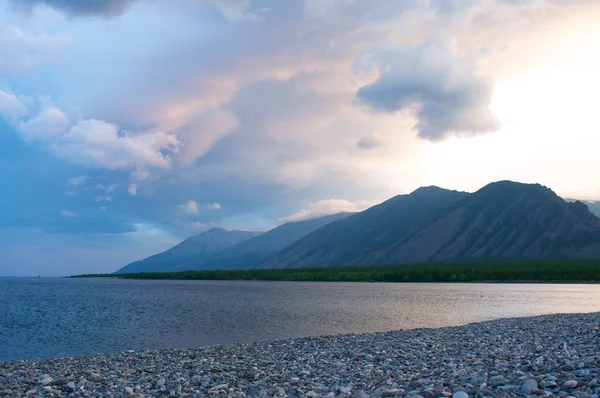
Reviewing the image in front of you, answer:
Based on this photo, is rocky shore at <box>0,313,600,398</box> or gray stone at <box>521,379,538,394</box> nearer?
gray stone at <box>521,379,538,394</box>

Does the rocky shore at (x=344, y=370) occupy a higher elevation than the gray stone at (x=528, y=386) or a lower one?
lower

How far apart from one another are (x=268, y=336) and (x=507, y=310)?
3937 cm

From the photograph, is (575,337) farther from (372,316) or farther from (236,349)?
(372,316)

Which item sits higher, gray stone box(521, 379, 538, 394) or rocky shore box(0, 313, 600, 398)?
gray stone box(521, 379, 538, 394)

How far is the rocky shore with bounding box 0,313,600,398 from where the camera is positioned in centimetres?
1531

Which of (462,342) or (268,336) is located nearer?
(462,342)

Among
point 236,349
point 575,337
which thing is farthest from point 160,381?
point 575,337

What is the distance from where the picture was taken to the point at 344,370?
22.1 metres

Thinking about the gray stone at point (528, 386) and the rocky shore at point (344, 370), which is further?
the rocky shore at point (344, 370)

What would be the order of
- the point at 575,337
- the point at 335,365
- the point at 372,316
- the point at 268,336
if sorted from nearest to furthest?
the point at 335,365 < the point at 575,337 < the point at 268,336 < the point at 372,316

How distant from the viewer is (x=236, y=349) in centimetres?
3306

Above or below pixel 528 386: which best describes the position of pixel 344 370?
below

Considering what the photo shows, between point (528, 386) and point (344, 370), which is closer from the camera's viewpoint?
point (528, 386)

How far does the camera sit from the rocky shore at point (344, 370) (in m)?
15.3
